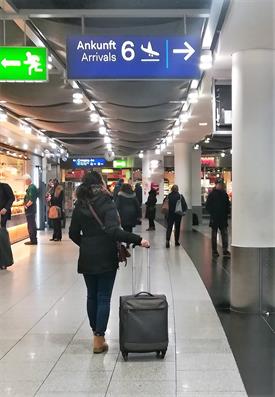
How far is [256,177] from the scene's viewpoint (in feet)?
19.6

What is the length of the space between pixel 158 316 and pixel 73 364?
818mm

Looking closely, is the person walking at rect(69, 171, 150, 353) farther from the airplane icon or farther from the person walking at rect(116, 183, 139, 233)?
the person walking at rect(116, 183, 139, 233)

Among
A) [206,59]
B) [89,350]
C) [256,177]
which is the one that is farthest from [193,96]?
[89,350]

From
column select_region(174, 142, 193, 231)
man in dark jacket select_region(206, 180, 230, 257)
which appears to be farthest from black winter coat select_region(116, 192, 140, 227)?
column select_region(174, 142, 193, 231)

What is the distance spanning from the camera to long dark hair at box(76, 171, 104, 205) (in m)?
4.49

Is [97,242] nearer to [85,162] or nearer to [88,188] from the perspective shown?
[88,188]

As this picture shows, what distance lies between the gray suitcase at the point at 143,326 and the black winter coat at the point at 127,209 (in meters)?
6.43

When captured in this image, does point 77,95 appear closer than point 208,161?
Yes

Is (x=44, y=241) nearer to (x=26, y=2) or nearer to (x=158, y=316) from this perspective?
(x=26, y=2)

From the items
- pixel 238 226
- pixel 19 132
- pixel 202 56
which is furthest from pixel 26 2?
pixel 19 132

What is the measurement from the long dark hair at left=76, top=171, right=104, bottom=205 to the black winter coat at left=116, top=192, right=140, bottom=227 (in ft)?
20.1

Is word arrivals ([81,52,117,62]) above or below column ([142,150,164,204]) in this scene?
above

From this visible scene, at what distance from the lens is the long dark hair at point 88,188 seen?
449 cm

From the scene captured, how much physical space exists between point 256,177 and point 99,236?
94.9 inches
